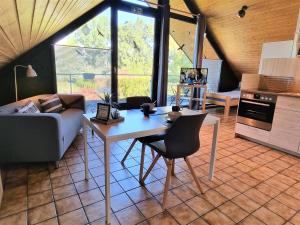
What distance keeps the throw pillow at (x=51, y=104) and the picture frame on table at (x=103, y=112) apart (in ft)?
5.61

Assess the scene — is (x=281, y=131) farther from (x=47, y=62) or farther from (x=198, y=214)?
(x=47, y=62)

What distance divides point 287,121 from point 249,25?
2.81 meters

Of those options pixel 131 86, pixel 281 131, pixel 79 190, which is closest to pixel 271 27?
pixel 281 131

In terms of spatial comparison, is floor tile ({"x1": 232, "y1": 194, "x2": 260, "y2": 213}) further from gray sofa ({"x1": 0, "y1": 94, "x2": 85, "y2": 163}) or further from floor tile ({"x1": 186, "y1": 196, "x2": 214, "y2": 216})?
gray sofa ({"x1": 0, "y1": 94, "x2": 85, "y2": 163})

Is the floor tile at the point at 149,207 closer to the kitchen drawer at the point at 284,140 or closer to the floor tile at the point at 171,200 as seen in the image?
the floor tile at the point at 171,200

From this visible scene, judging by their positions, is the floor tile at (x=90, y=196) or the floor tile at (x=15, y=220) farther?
the floor tile at (x=90, y=196)

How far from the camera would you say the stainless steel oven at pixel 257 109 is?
9.90ft

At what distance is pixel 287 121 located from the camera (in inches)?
112

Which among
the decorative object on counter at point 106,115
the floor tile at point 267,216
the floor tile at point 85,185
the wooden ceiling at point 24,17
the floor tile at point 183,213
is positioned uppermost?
the wooden ceiling at point 24,17

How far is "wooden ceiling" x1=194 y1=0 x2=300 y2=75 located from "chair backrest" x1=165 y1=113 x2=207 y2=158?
3714mm

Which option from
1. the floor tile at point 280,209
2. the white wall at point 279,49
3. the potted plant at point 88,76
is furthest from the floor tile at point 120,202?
the white wall at point 279,49

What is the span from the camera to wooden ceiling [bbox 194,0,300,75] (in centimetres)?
389

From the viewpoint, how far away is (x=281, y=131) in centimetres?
293

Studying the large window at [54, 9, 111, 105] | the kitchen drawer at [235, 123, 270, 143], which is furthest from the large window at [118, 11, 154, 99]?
the kitchen drawer at [235, 123, 270, 143]
